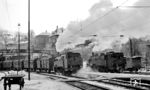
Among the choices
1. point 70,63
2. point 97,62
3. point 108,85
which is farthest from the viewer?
point 97,62

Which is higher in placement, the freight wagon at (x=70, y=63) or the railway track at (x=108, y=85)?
the freight wagon at (x=70, y=63)

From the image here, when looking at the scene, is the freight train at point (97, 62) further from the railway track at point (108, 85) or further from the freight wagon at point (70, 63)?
the railway track at point (108, 85)

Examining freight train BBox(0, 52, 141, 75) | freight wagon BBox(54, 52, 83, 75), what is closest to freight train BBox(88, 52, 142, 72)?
freight train BBox(0, 52, 141, 75)

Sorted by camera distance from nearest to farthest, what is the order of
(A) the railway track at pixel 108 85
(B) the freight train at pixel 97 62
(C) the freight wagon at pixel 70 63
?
(A) the railway track at pixel 108 85
(C) the freight wagon at pixel 70 63
(B) the freight train at pixel 97 62

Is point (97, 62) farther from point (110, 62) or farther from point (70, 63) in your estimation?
point (70, 63)

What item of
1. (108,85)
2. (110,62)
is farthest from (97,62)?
(108,85)

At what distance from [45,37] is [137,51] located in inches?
3632

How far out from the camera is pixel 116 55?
38.1m

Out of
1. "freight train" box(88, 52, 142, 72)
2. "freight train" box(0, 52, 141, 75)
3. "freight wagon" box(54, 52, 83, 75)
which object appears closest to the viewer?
"freight wagon" box(54, 52, 83, 75)

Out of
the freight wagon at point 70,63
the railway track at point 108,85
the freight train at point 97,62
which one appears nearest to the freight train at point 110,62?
the freight train at point 97,62

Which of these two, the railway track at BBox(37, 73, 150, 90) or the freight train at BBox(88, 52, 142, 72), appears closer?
the railway track at BBox(37, 73, 150, 90)

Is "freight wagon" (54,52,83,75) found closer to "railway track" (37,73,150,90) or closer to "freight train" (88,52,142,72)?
"freight train" (88,52,142,72)

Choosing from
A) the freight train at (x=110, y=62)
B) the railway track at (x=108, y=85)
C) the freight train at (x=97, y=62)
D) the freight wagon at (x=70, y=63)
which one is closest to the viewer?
the railway track at (x=108, y=85)

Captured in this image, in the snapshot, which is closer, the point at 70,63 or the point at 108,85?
the point at 108,85
